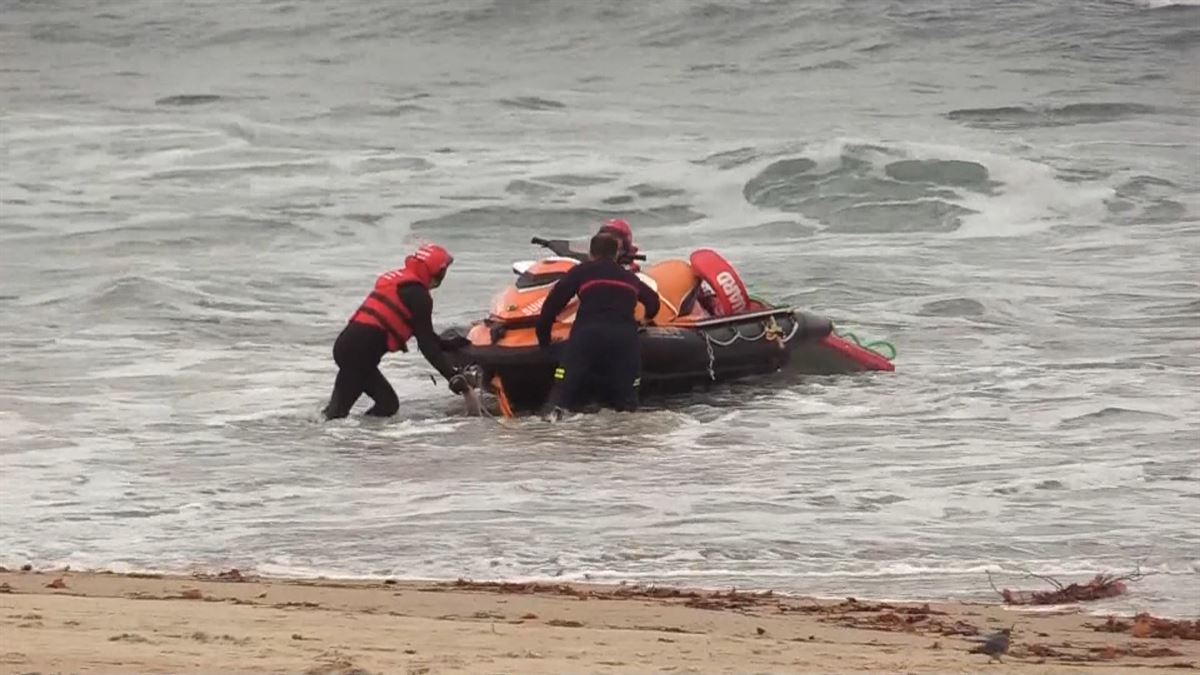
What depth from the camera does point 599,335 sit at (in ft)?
35.3

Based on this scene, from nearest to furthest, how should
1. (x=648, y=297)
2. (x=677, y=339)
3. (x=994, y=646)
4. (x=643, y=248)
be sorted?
(x=994, y=646) → (x=648, y=297) → (x=677, y=339) → (x=643, y=248)

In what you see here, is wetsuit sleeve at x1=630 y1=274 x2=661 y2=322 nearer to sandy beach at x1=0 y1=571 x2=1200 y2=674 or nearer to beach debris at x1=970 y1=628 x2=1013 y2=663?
sandy beach at x1=0 y1=571 x2=1200 y2=674

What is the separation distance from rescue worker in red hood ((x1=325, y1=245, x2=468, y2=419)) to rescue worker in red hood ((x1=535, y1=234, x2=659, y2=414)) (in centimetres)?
61

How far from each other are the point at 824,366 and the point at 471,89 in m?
16.7

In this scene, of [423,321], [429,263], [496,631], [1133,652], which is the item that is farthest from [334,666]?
[429,263]

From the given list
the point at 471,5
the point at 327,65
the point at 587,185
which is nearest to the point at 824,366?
the point at 587,185

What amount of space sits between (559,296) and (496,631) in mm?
5559

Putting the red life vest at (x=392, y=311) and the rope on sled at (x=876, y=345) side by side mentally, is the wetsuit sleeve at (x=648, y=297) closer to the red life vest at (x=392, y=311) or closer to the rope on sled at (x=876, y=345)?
the red life vest at (x=392, y=311)

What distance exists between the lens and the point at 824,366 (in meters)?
12.2

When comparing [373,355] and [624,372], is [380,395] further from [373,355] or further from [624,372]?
[624,372]

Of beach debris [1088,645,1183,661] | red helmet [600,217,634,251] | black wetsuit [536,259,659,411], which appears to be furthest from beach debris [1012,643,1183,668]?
red helmet [600,217,634,251]

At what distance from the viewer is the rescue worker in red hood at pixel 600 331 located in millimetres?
10766

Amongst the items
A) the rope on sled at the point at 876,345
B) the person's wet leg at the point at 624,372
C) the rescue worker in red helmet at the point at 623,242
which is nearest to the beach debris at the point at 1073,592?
the person's wet leg at the point at 624,372

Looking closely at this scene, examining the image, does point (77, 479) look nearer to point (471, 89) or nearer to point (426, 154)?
point (426, 154)
